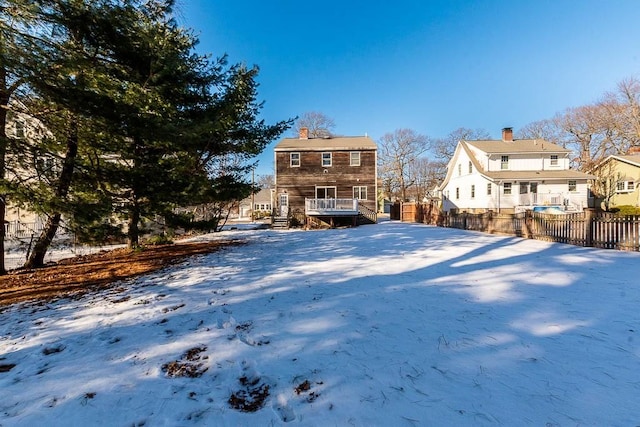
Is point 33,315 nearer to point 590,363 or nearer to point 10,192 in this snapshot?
point 10,192

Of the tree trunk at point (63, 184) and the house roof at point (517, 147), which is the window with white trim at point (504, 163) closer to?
the house roof at point (517, 147)

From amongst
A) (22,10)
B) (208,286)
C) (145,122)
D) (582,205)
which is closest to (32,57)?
(22,10)

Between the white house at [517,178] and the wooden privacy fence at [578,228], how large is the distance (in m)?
11.3

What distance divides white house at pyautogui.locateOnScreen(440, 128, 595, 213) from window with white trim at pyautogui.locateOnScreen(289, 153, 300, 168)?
41.5 feet

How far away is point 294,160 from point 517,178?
18497 millimetres

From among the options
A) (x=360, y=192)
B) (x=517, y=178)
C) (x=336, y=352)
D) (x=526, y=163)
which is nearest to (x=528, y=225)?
(x=336, y=352)

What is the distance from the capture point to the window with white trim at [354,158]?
23141 mm

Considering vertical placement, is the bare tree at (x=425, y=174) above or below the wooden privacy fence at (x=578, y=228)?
above

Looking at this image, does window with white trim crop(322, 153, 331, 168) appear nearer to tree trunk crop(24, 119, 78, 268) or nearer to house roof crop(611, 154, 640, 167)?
tree trunk crop(24, 119, 78, 268)

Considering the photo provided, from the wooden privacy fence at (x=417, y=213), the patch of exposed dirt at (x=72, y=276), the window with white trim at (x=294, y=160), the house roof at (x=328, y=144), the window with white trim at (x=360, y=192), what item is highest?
the house roof at (x=328, y=144)

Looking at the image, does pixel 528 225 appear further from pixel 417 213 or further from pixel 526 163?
pixel 526 163

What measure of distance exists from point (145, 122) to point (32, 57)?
1884 millimetres

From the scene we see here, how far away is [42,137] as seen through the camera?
6.55 metres

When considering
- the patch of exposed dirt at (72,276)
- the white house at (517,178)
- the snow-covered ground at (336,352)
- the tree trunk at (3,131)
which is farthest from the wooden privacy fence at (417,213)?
the tree trunk at (3,131)
